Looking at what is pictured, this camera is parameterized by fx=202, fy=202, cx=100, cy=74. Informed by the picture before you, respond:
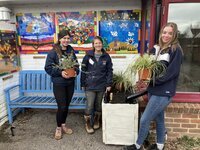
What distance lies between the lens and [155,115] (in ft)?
8.17

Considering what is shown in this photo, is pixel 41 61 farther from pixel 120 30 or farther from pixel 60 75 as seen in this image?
pixel 120 30

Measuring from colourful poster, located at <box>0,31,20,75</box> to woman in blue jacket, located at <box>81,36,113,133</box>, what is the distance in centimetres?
148

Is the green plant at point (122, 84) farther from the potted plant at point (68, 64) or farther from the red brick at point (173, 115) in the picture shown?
the potted plant at point (68, 64)

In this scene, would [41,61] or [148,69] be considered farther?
[41,61]

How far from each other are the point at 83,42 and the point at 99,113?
1.37m

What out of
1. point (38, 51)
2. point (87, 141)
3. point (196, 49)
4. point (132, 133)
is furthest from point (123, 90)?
point (38, 51)

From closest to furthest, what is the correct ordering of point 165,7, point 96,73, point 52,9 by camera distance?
point 165,7, point 96,73, point 52,9

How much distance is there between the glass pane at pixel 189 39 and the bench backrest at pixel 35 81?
95.2 inches

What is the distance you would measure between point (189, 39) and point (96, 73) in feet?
4.65

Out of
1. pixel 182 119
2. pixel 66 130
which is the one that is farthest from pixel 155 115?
pixel 66 130

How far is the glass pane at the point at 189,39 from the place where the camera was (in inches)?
105

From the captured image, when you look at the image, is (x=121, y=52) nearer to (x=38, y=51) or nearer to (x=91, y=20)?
(x=91, y=20)

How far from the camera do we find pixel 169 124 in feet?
9.74

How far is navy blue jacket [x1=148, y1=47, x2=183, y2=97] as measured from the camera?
223cm
